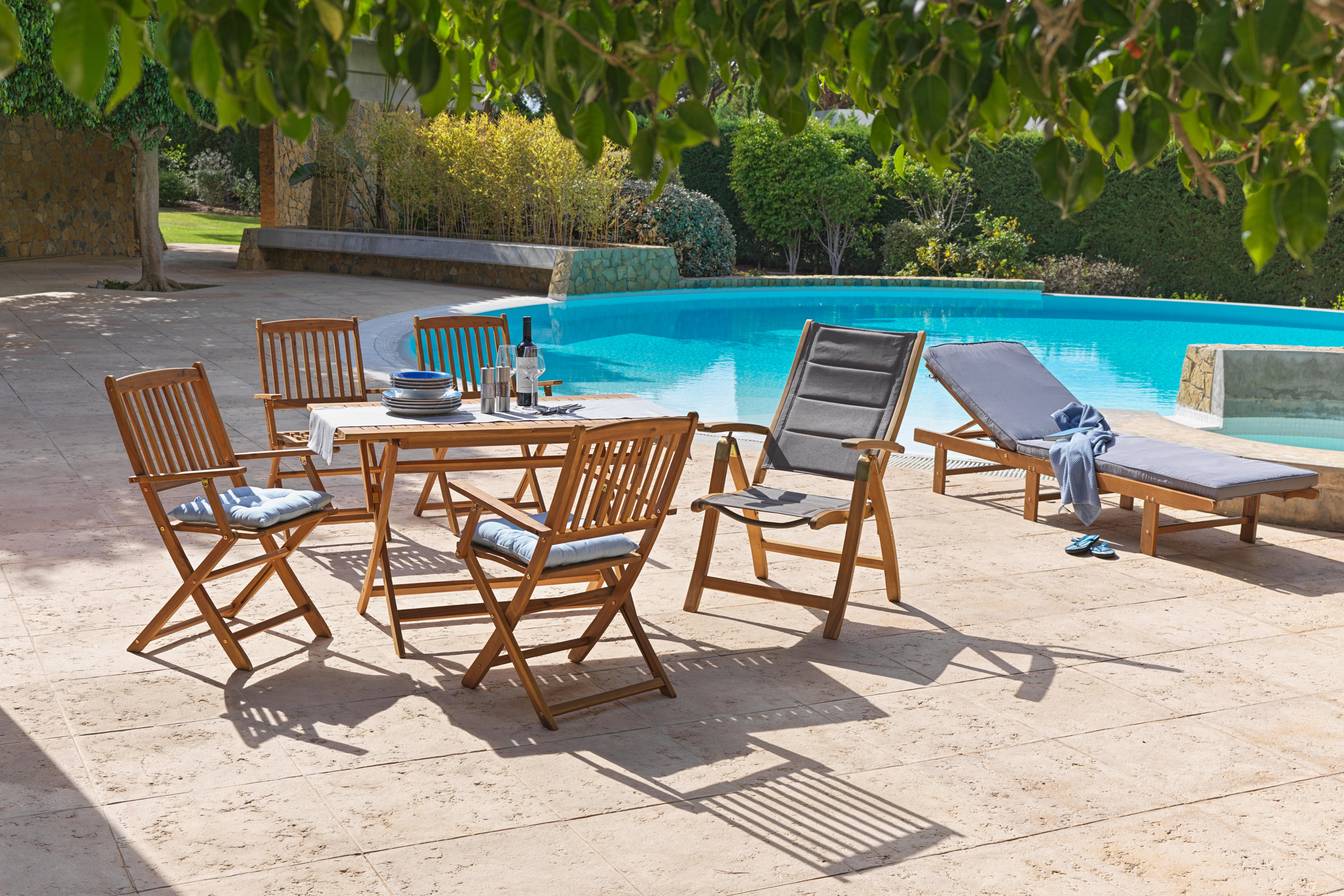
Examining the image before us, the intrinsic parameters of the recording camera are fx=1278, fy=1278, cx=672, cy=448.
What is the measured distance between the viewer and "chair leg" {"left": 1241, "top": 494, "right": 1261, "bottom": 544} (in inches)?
227

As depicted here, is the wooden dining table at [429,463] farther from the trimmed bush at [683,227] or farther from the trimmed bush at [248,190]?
the trimmed bush at [248,190]

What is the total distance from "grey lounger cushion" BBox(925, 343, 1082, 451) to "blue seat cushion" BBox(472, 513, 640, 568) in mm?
2858

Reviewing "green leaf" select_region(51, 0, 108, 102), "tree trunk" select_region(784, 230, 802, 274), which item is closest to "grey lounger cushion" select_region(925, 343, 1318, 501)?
"green leaf" select_region(51, 0, 108, 102)

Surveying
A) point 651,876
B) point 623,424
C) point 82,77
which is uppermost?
point 82,77

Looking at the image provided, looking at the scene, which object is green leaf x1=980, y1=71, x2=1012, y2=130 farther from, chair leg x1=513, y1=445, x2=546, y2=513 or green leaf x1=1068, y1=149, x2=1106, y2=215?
chair leg x1=513, y1=445, x2=546, y2=513

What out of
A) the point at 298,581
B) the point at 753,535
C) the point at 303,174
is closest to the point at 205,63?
Result: the point at 298,581

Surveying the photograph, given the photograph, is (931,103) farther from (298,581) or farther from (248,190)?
(248,190)

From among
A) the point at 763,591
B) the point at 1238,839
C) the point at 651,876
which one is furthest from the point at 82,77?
the point at 763,591

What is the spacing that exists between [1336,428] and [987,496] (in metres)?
4.01

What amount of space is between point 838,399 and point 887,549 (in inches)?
29.7

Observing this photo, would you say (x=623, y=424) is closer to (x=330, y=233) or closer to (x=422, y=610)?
(x=422, y=610)

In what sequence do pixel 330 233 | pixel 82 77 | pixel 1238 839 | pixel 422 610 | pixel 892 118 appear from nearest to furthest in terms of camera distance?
pixel 82 77, pixel 892 118, pixel 1238 839, pixel 422 610, pixel 330 233

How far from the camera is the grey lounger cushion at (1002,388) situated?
6332mm

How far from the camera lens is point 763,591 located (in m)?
4.57
